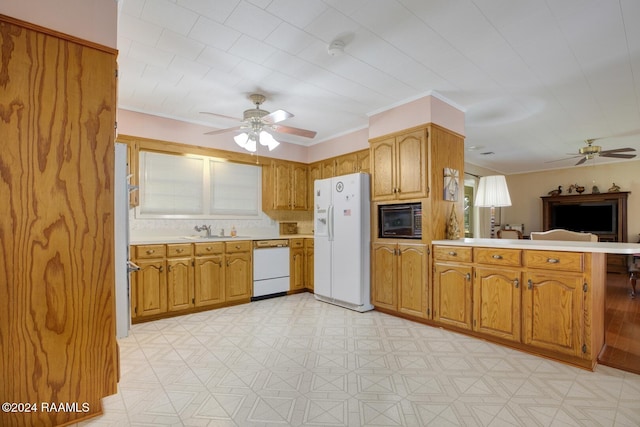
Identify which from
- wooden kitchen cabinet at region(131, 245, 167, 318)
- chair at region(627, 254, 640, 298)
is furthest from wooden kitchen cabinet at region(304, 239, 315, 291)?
chair at region(627, 254, 640, 298)

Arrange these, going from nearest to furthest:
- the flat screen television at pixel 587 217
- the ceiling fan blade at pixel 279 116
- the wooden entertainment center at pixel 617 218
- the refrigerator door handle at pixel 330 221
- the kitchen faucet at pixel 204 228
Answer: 1. the ceiling fan blade at pixel 279 116
2. the refrigerator door handle at pixel 330 221
3. the kitchen faucet at pixel 204 228
4. the wooden entertainment center at pixel 617 218
5. the flat screen television at pixel 587 217

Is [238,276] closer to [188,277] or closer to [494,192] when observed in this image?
[188,277]

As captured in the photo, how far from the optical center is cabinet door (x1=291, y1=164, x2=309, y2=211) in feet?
17.3

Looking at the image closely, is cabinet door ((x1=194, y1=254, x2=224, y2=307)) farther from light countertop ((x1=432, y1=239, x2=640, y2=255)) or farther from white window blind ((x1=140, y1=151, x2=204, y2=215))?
light countertop ((x1=432, y1=239, x2=640, y2=255))

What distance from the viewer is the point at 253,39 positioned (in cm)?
239

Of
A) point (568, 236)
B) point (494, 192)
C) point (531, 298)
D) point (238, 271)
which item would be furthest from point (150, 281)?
point (568, 236)

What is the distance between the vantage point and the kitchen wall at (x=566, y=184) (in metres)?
6.73

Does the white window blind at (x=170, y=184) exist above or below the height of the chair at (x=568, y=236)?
above

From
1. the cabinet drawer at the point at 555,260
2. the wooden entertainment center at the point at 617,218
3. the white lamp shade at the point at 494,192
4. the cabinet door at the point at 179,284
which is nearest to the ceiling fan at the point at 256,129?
the cabinet door at the point at 179,284

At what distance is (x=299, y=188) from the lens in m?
5.36

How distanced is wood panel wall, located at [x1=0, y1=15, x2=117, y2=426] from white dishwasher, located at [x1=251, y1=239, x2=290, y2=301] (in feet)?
8.39

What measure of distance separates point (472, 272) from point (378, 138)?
6.09ft

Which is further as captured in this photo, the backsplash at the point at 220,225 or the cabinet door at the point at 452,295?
the backsplash at the point at 220,225

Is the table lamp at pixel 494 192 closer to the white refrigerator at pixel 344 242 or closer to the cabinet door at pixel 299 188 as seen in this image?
the white refrigerator at pixel 344 242
